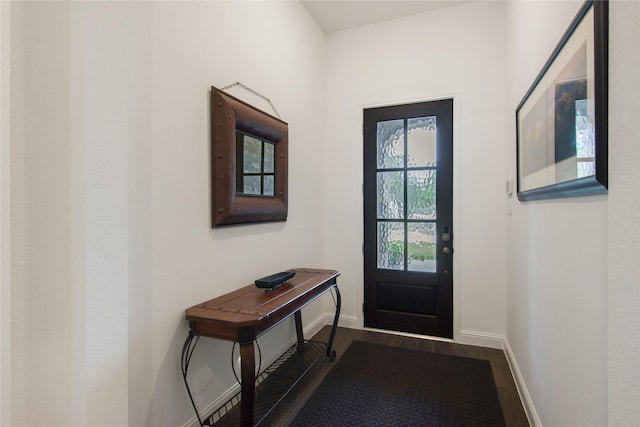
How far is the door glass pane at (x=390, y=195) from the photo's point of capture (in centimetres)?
304

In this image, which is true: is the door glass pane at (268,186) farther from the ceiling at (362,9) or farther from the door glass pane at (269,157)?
the ceiling at (362,9)

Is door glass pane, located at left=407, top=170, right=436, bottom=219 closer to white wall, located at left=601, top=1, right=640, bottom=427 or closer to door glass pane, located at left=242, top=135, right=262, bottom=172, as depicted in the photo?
door glass pane, located at left=242, top=135, right=262, bottom=172

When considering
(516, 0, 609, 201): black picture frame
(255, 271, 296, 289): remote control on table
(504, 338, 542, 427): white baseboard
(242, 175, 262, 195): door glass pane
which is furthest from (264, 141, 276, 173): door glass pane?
(504, 338, 542, 427): white baseboard

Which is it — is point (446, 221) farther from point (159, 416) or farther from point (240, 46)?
point (159, 416)

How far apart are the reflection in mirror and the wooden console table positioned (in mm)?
659

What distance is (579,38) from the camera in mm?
1064

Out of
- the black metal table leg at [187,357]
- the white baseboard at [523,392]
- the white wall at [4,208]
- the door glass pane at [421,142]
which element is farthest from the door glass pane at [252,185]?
the white baseboard at [523,392]

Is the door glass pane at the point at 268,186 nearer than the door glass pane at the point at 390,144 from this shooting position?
Yes

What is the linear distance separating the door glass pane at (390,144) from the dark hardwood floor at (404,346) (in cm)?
167

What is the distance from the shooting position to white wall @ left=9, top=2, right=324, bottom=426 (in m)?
1.00

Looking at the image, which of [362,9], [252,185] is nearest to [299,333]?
[252,185]

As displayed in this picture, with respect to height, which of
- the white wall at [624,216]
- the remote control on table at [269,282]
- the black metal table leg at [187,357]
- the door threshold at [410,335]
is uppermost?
the white wall at [624,216]

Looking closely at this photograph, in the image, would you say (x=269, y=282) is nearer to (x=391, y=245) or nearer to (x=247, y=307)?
(x=247, y=307)

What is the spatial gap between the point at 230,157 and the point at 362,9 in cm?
215
